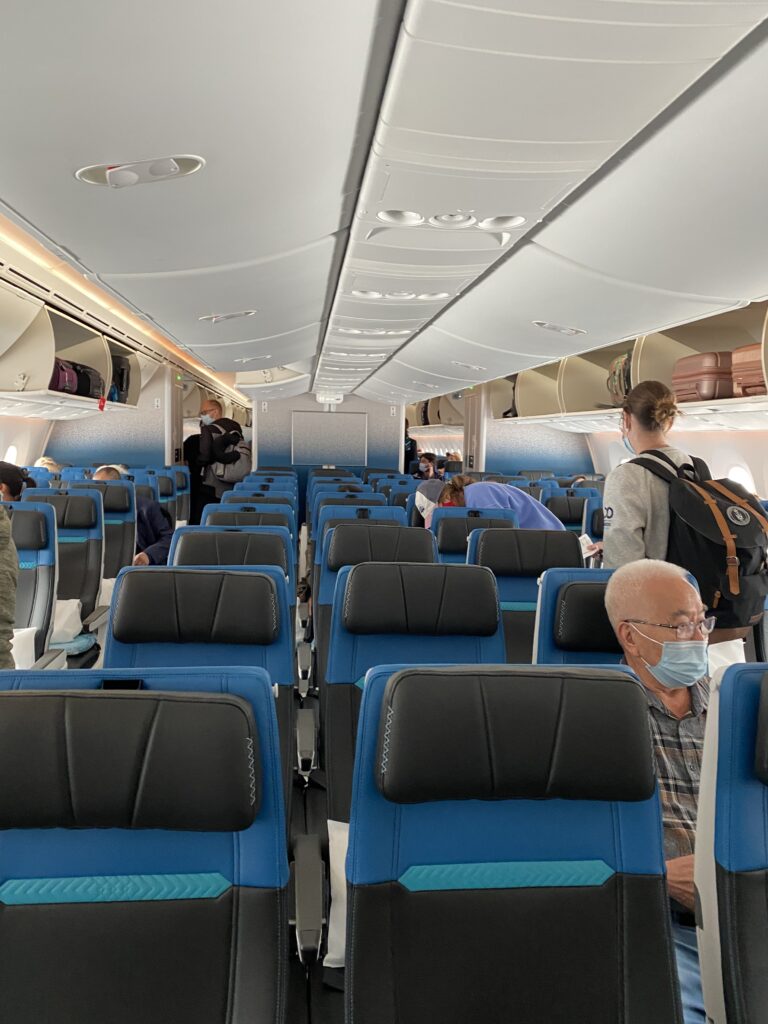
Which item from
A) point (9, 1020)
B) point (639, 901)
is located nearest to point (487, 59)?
point (639, 901)

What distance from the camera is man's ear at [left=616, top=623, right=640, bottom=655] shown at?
2.52 m

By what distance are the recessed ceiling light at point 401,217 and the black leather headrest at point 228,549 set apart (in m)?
1.74

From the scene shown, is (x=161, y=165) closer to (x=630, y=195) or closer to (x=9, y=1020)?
(x=630, y=195)

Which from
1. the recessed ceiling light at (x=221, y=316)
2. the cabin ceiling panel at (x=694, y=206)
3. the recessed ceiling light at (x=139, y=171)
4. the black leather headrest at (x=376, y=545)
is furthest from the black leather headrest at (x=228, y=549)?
the recessed ceiling light at (x=221, y=316)

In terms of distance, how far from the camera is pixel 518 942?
5.37ft

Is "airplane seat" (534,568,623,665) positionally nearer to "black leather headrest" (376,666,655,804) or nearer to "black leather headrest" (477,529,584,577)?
"black leather headrest" (376,666,655,804)

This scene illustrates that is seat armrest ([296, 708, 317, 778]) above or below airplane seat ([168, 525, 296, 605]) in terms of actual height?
below

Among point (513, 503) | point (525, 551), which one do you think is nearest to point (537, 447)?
point (513, 503)

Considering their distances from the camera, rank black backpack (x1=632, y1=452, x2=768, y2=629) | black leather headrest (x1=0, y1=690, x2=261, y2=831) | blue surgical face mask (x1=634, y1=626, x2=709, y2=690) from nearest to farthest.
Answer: black leather headrest (x1=0, y1=690, x2=261, y2=831), blue surgical face mask (x1=634, y1=626, x2=709, y2=690), black backpack (x1=632, y1=452, x2=768, y2=629)

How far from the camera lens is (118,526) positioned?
7.75 m

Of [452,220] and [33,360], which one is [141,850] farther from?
[33,360]

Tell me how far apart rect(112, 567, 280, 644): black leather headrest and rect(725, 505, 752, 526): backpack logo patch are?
1.79 m

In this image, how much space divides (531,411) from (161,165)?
521 inches

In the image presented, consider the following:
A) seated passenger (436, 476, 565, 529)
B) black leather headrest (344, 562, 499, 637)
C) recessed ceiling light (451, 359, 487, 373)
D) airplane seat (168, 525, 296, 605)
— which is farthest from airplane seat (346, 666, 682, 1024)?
recessed ceiling light (451, 359, 487, 373)
